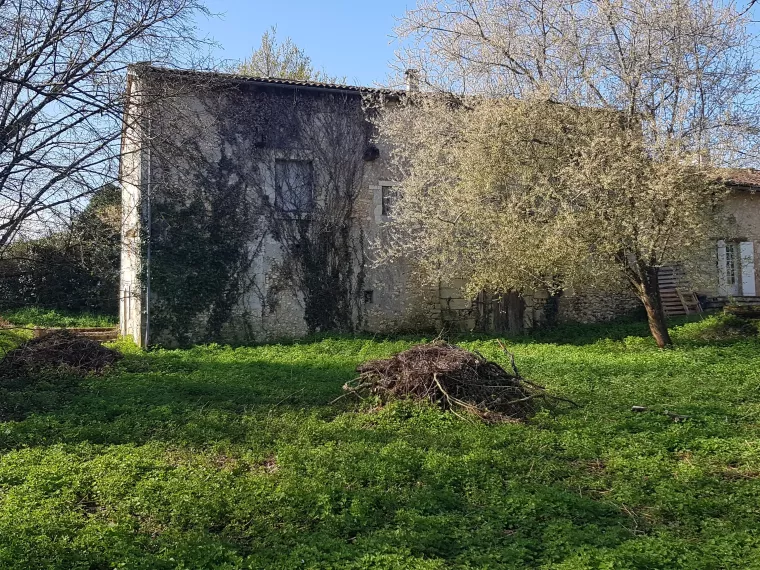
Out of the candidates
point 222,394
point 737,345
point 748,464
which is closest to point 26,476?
point 222,394

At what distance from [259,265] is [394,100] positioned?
5128 millimetres

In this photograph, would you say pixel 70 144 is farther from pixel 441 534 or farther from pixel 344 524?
pixel 441 534

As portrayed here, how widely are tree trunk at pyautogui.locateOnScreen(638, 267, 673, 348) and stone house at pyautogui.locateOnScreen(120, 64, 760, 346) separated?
401 cm

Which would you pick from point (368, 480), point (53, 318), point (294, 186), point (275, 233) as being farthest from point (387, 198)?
point (53, 318)

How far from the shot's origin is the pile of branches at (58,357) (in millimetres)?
9469

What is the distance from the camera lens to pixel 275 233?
48.2 feet

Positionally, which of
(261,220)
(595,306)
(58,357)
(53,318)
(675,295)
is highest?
(261,220)

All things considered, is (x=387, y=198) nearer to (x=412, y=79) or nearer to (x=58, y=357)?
(x=412, y=79)

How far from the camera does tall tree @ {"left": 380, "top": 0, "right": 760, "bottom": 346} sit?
10578 mm

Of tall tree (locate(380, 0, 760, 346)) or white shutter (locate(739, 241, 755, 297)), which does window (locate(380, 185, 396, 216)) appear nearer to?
tall tree (locate(380, 0, 760, 346))

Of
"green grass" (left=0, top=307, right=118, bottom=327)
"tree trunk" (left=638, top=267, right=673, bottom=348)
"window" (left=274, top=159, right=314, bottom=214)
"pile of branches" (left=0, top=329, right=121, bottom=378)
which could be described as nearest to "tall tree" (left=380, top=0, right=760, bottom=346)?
"tree trunk" (left=638, top=267, right=673, bottom=348)

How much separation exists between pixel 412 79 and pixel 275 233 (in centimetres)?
472

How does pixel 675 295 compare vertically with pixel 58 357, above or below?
above

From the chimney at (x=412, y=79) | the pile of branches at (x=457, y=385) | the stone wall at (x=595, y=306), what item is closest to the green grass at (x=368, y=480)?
the pile of branches at (x=457, y=385)
